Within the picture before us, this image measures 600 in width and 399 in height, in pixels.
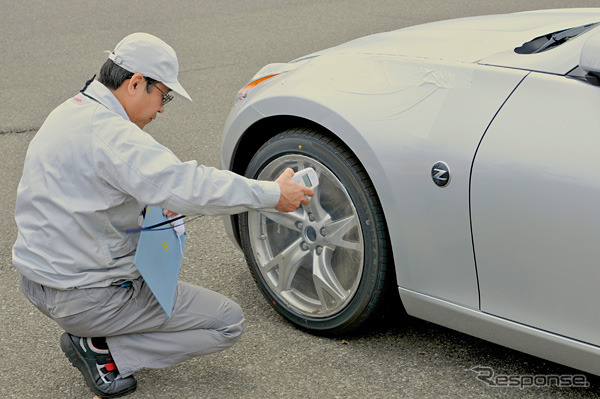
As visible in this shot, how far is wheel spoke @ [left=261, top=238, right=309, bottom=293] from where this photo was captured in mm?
3410

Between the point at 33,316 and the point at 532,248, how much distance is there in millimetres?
2288

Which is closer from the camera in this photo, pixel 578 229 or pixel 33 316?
pixel 578 229

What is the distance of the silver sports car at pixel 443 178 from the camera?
257cm

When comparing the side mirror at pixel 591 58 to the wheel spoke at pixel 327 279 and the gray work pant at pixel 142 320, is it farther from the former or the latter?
the gray work pant at pixel 142 320

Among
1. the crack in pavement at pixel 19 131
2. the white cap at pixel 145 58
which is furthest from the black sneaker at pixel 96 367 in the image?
the crack in pavement at pixel 19 131

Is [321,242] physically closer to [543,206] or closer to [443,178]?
[443,178]

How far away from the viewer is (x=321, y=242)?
331 cm

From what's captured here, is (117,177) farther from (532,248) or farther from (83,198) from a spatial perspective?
(532,248)

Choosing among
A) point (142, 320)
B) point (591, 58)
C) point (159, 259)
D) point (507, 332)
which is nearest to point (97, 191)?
point (159, 259)

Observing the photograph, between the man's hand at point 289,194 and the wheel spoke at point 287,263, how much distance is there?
477mm

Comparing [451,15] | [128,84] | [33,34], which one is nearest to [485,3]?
[451,15]

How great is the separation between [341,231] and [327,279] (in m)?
0.22

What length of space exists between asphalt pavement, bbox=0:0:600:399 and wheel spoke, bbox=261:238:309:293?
0.72 ft

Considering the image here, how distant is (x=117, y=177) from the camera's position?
110 inches
